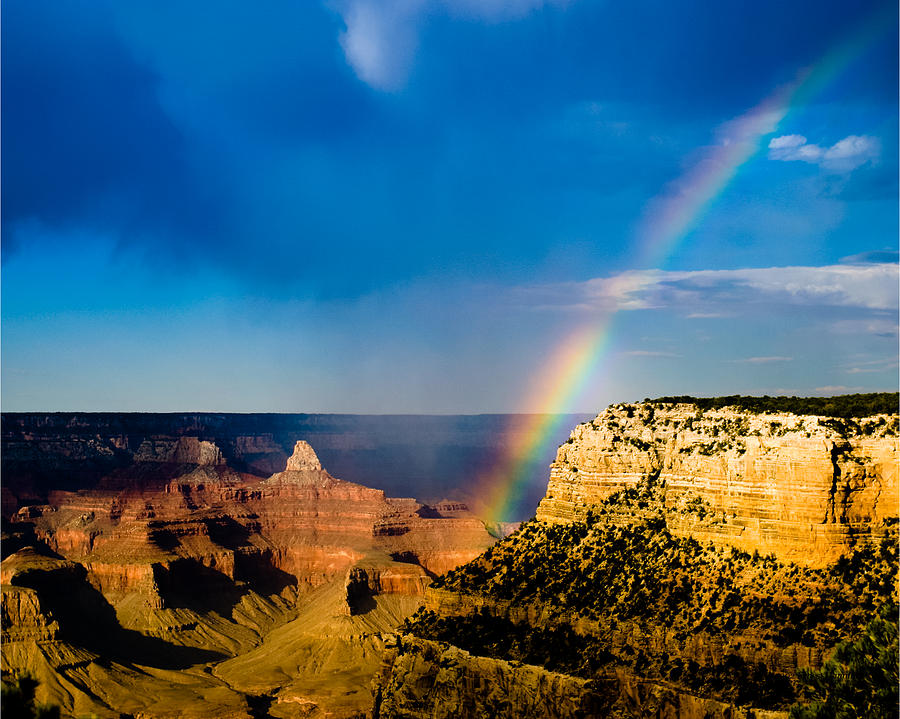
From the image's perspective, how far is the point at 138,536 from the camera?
160250 millimetres

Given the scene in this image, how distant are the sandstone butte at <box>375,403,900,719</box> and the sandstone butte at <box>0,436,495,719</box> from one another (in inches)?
1557

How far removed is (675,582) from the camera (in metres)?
59.8

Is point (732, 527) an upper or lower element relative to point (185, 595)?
upper

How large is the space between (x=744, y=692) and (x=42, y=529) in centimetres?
15708

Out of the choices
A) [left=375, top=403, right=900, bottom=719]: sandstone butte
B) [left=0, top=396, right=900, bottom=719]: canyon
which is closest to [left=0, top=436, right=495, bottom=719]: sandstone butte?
[left=0, top=396, right=900, bottom=719]: canyon

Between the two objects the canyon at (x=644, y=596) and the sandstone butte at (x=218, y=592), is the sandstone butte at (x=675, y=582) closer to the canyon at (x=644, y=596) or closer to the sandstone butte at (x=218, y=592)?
the canyon at (x=644, y=596)

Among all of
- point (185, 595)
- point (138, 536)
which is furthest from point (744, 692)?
point (138, 536)

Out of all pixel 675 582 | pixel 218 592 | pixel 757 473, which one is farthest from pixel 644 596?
pixel 218 592

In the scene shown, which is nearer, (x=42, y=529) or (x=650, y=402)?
(x=650, y=402)

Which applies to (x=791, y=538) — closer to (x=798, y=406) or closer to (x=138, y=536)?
(x=798, y=406)

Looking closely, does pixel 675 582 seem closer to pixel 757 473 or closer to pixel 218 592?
pixel 757 473

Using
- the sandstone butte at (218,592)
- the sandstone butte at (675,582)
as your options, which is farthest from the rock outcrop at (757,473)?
the sandstone butte at (218,592)

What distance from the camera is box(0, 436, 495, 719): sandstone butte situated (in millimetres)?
107625

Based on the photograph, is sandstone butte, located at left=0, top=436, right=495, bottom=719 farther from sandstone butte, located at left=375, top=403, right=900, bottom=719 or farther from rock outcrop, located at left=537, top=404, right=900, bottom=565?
rock outcrop, located at left=537, top=404, right=900, bottom=565
